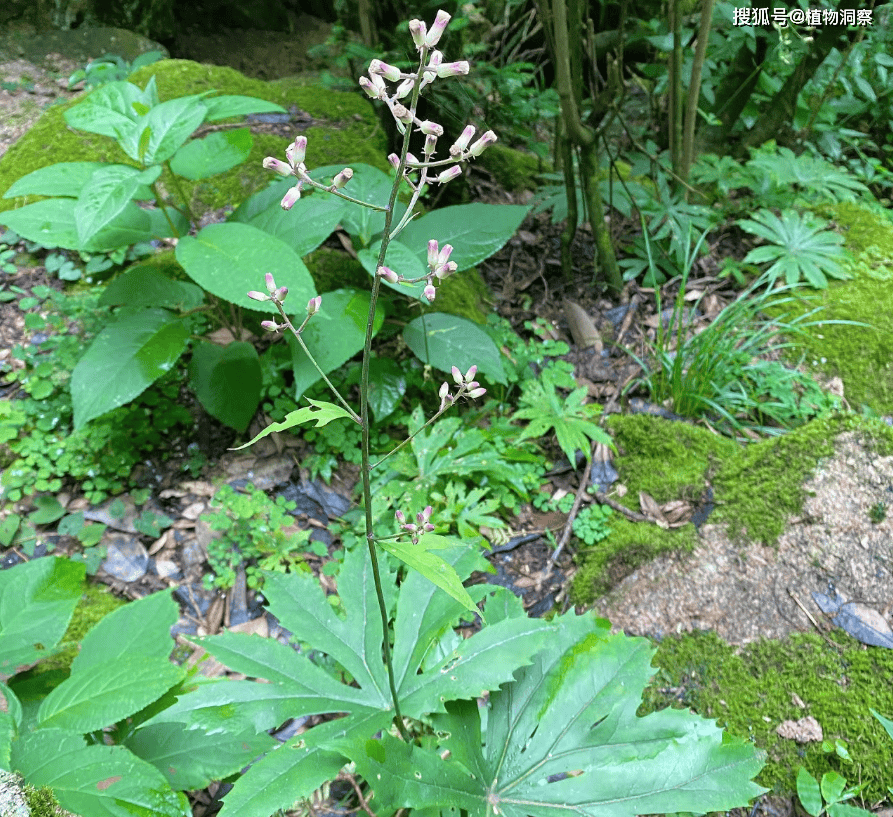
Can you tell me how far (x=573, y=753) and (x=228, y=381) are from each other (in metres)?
1.76

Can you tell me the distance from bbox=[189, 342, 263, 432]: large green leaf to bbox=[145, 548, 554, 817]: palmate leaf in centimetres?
96

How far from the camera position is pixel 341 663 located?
1484 mm

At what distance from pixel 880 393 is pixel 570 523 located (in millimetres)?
1666

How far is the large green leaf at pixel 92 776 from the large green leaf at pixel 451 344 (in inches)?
62.7

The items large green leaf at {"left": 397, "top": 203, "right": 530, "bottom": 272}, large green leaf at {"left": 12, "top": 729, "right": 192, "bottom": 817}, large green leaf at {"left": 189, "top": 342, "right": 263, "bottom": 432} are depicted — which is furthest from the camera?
large green leaf at {"left": 397, "top": 203, "right": 530, "bottom": 272}

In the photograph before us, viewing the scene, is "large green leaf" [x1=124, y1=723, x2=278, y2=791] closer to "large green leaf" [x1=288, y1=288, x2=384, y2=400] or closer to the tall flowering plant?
the tall flowering plant

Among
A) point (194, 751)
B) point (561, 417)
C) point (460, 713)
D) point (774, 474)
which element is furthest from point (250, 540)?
point (774, 474)

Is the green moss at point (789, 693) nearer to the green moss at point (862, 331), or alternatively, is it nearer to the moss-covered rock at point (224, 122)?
the green moss at point (862, 331)

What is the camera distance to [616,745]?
1.37 metres

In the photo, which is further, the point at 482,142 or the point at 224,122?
the point at 224,122

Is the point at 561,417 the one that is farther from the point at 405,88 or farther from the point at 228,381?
the point at 405,88

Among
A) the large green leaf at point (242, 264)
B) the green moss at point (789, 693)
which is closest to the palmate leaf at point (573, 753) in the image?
the green moss at point (789, 693)

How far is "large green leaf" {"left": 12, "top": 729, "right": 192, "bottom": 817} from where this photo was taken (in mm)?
1179

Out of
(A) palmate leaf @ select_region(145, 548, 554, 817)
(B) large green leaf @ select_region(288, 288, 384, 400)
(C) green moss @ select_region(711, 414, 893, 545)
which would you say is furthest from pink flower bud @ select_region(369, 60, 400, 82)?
(C) green moss @ select_region(711, 414, 893, 545)
